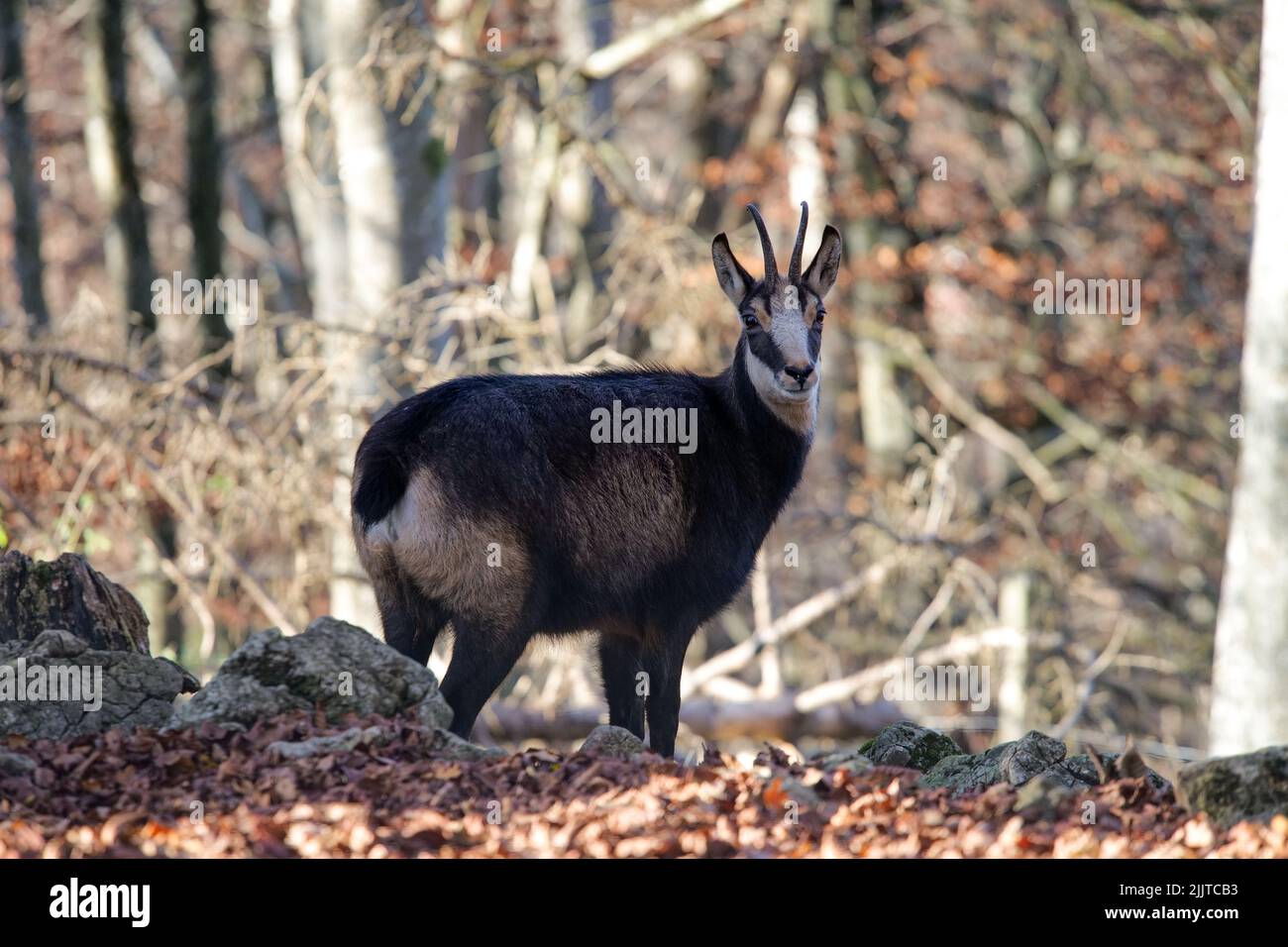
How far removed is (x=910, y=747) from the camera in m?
7.32

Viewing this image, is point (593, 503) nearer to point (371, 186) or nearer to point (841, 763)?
point (841, 763)

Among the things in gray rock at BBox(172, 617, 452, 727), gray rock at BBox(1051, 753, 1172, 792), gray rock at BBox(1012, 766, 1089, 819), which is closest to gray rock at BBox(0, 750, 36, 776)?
gray rock at BBox(172, 617, 452, 727)

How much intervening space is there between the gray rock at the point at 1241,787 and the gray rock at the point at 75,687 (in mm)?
4076

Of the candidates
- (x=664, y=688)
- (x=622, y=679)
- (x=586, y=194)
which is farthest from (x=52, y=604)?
(x=586, y=194)

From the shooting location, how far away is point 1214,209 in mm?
19625

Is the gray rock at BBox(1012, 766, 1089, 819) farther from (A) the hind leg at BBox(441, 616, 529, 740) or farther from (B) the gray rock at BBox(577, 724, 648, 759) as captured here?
(A) the hind leg at BBox(441, 616, 529, 740)

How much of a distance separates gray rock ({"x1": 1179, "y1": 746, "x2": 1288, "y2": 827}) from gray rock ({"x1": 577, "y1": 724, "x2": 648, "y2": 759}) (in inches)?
88.0

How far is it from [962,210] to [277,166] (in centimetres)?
1202

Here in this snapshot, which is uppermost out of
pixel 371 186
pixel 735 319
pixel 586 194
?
pixel 586 194

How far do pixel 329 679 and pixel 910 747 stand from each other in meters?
2.60

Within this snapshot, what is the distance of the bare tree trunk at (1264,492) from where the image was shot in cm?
1159

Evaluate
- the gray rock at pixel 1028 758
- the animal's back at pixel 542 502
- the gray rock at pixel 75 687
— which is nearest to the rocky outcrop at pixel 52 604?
the gray rock at pixel 75 687

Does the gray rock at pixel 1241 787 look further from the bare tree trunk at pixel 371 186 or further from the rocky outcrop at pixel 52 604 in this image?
the bare tree trunk at pixel 371 186
